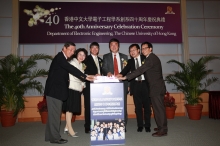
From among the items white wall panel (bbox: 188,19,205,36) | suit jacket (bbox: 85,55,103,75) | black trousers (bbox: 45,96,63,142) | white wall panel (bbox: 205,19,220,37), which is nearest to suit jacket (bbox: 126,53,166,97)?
suit jacket (bbox: 85,55,103,75)

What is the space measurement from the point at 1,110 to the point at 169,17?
16.5 ft

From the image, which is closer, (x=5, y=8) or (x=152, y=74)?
(x=152, y=74)

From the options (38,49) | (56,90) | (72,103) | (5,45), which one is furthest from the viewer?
(38,49)

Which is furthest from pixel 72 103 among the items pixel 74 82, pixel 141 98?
pixel 141 98

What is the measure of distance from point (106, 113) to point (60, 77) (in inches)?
35.5

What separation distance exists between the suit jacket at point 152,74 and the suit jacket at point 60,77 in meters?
0.94

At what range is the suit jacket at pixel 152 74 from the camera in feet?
8.88

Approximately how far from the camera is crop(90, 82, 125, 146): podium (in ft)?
7.17

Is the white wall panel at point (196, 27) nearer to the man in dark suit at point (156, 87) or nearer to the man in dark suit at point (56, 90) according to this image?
the man in dark suit at point (156, 87)

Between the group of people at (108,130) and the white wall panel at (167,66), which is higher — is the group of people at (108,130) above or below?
below

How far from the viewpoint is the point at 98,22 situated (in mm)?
4359

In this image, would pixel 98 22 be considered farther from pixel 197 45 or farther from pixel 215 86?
pixel 215 86

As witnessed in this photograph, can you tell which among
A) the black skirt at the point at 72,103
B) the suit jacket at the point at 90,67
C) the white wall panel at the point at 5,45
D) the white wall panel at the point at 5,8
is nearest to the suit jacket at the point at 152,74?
the suit jacket at the point at 90,67

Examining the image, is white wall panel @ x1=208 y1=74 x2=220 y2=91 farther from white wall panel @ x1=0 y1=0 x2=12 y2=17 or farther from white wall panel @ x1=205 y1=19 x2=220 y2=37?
white wall panel @ x1=0 y1=0 x2=12 y2=17
